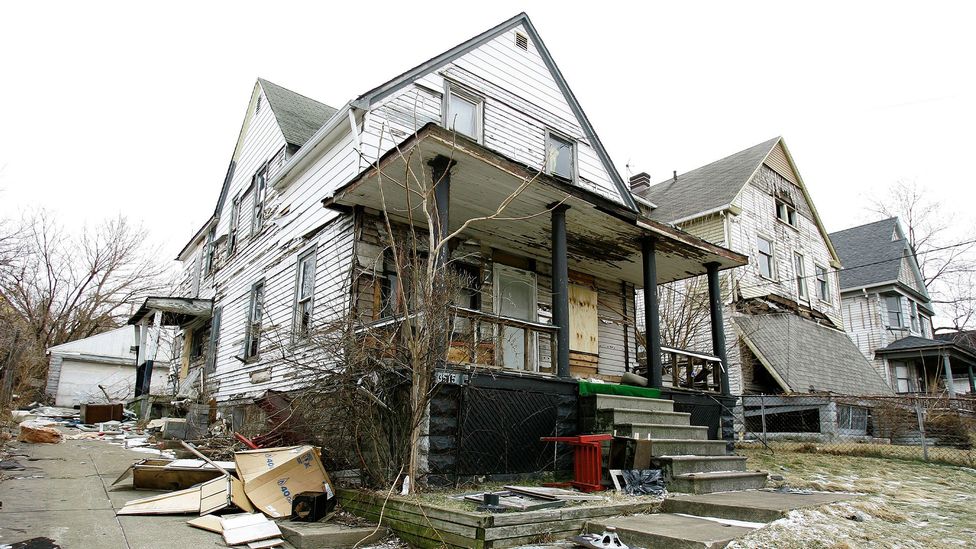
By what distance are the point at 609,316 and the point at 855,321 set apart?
65.0ft

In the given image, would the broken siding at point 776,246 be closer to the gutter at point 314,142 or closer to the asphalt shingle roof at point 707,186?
the asphalt shingle roof at point 707,186

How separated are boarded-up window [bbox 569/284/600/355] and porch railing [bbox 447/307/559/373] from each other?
30.0 inches

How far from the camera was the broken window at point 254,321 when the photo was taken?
12.6m

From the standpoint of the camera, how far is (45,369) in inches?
950

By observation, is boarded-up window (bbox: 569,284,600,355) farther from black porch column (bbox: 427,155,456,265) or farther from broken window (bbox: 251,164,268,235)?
broken window (bbox: 251,164,268,235)

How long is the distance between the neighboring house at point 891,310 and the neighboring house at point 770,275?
3.75m

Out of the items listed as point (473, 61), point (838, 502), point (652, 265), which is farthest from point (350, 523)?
point (473, 61)

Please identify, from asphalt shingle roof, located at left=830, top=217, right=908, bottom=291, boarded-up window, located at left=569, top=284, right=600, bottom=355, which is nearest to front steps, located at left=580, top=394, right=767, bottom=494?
boarded-up window, located at left=569, top=284, right=600, bottom=355

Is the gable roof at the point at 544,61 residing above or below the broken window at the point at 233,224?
above

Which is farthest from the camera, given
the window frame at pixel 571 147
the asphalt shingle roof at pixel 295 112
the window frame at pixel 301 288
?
the asphalt shingle roof at pixel 295 112

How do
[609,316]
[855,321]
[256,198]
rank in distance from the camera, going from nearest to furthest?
[609,316] → [256,198] → [855,321]

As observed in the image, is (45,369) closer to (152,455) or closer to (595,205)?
(152,455)

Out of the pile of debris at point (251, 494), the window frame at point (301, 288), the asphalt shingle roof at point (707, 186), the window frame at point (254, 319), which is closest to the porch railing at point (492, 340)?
the pile of debris at point (251, 494)

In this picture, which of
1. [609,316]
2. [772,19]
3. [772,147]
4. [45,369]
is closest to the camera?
[772,19]
